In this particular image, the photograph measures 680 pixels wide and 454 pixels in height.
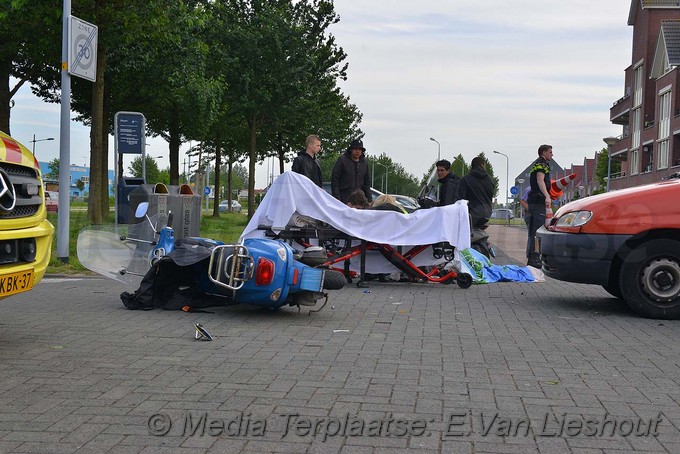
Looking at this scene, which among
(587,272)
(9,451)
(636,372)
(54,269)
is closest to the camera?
(9,451)

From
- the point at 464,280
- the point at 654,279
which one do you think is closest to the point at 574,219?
the point at 654,279

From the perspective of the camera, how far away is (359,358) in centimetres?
610

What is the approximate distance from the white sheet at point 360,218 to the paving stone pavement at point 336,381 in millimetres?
2277

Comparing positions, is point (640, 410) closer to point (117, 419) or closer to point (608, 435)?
point (608, 435)

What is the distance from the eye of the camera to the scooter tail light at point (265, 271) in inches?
304

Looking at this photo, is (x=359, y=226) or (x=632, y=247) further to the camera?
(x=359, y=226)

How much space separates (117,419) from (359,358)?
2.16 meters

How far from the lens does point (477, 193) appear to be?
13312 mm

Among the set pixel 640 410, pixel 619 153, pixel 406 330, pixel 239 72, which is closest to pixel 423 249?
pixel 406 330

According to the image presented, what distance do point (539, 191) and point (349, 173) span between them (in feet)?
10.8

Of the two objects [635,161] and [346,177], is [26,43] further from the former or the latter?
[635,161]

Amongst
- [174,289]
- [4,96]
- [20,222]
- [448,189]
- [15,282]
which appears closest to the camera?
[15,282]

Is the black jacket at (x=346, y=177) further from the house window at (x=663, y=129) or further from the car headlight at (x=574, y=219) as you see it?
the house window at (x=663, y=129)

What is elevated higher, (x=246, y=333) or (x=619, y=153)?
(x=619, y=153)
